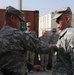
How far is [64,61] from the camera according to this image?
424cm

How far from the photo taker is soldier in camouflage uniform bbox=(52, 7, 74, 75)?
4105 millimetres

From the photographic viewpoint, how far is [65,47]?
4.17 m

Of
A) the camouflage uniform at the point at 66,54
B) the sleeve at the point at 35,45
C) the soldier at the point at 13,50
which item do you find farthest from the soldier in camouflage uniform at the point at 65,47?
the soldier at the point at 13,50

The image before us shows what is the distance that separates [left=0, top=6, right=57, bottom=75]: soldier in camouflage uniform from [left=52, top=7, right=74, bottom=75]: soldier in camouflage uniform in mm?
207

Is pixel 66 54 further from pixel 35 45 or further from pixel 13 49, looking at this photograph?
pixel 13 49

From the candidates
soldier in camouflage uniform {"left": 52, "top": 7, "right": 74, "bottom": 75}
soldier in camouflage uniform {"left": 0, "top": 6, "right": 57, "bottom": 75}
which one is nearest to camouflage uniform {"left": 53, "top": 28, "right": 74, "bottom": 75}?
soldier in camouflage uniform {"left": 52, "top": 7, "right": 74, "bottom": 75}

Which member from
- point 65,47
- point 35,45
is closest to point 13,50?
point 35,45

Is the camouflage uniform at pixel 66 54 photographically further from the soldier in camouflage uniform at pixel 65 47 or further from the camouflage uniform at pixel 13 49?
the camouflage uniform at pixel 13 49

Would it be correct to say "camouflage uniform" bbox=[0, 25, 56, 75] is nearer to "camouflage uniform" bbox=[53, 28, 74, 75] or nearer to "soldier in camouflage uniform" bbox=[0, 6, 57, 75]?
"soldier in camouflage uniform" bbox=[0, 6, 57, 75]

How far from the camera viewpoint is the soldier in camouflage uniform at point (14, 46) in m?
Answer: 4.28

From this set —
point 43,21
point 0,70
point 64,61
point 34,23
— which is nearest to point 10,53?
point 0,70

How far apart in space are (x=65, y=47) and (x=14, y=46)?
0.75 m

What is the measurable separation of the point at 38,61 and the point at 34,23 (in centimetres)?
163

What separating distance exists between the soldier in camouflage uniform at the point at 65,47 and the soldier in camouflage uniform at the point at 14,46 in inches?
8.1
